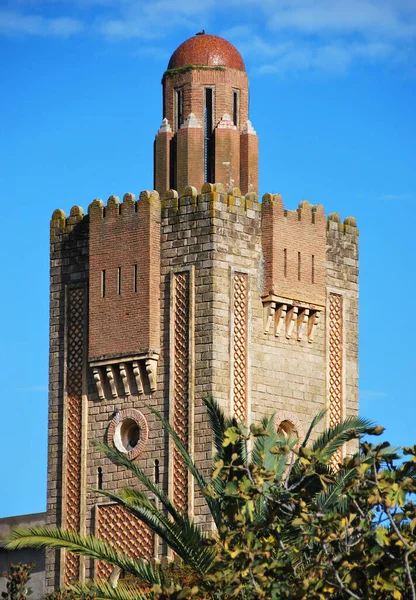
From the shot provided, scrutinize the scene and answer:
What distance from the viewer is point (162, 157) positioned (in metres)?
40.5

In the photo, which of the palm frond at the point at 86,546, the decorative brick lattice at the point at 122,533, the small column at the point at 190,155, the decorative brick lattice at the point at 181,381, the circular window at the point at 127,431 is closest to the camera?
the palm frond at the point at 86,546

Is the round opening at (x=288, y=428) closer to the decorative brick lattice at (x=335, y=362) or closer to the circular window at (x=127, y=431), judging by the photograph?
the decorative brick lattice at (x=335, y=362)

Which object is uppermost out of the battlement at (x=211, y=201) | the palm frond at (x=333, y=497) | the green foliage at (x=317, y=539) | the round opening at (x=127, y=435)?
the battlement at (x=211, y=201)

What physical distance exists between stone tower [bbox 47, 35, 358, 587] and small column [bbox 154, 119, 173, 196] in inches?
1.5

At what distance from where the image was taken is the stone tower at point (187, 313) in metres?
38.4

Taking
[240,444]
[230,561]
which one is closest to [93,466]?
[240,444]

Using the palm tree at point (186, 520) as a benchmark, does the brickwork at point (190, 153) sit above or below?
above

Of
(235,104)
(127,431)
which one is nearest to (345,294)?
(235,104)

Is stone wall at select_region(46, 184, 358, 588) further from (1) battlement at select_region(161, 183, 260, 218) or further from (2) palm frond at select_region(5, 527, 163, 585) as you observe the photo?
(2) palm frond at select_region(5, 527, 163, 585)

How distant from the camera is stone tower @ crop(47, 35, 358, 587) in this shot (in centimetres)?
3841

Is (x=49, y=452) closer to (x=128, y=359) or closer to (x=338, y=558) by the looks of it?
(x=128, y=359)

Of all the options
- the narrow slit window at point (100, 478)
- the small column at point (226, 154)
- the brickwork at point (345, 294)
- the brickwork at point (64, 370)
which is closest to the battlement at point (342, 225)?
the brickwork at point (345, 294)

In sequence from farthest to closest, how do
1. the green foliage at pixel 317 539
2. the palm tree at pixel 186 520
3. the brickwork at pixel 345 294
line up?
the brickwork at pixel 345 294
the palm tree at pixel 186 520
the green foliage at pixel 317 539

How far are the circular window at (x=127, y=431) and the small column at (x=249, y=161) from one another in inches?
192
